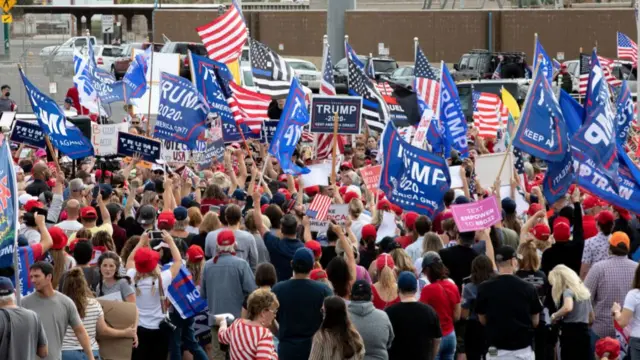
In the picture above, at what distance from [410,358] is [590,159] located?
13.0 ft

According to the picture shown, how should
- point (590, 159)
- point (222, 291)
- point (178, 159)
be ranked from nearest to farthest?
point (222, 291), point (590, 159), point (178, 159)

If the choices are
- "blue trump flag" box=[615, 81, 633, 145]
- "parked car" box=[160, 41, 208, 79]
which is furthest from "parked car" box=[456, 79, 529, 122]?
"blue trump flag" box=[615, 81, 633, 145]

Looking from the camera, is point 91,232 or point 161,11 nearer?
point 91,232

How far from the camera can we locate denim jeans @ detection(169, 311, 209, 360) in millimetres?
10477

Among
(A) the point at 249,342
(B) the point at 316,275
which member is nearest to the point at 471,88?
(B) the point at 316,275

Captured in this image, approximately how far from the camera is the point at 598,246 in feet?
35.6

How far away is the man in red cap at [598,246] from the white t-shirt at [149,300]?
11.2 ft

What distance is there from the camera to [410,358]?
348 inches

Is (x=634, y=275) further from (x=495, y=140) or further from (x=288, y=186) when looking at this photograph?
(x=495, y=140)

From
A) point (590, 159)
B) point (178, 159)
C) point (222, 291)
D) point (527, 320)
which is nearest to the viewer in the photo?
point (527, 320)

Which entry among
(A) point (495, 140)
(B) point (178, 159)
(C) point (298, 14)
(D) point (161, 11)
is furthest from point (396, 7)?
(B) point (178, 159)

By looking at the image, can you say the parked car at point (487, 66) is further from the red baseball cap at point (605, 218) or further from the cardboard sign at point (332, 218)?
the red baseball cap at point (605, 218)

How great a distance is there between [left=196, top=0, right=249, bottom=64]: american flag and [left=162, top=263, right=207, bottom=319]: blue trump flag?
8519 millimetres

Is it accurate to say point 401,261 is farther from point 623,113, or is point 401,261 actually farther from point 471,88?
point 471,88
